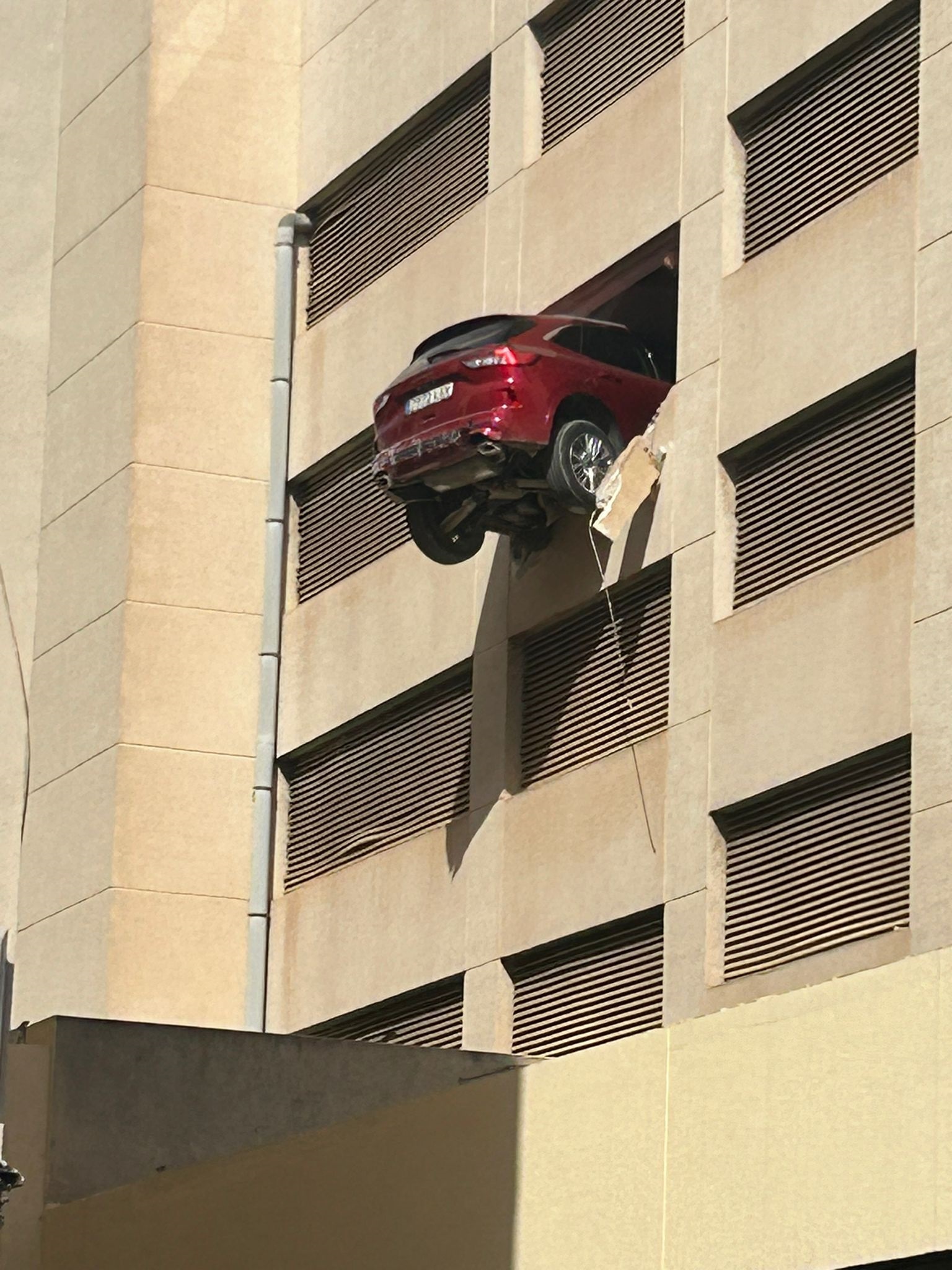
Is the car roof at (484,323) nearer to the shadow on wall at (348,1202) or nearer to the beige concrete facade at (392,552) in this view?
the beige concrete facade at (392,552)

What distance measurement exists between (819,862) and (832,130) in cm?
569

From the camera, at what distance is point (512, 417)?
22.1 metres

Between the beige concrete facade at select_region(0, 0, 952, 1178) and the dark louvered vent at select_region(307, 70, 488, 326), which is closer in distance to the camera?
the beige concrete facade at select_region(0, 0, 952, 1178)

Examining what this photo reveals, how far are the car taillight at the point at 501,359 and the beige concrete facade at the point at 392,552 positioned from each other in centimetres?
138

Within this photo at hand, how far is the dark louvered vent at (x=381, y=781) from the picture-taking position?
25.6m

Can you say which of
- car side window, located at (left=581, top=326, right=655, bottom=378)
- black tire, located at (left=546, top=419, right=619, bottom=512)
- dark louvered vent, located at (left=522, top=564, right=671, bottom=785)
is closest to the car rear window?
car side window, located at (left=581, top=326, right=655, bottom=378)

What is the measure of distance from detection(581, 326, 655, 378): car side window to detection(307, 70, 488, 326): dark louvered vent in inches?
142

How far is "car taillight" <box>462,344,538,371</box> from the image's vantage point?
73.2 feet

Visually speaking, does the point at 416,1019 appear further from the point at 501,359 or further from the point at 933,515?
the point at 933,515

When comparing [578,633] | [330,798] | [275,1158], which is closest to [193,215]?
[330,798]

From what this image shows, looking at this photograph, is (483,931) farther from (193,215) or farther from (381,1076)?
(193,215)

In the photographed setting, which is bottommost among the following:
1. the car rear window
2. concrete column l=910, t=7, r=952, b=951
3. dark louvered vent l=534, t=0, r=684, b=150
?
concrete column l=910, t=7, r=952, b=951

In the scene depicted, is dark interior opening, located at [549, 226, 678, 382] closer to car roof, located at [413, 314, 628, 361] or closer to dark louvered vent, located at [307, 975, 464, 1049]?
car roof, located at [413, 314, 628, 361]

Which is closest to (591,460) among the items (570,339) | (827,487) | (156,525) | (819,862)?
(570,339)
